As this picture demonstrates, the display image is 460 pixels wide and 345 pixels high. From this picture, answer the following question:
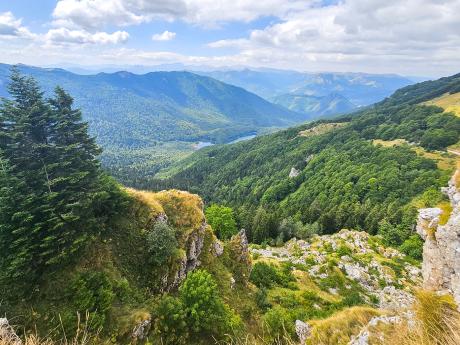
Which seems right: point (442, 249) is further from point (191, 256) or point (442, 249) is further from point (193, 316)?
point (191, 256)

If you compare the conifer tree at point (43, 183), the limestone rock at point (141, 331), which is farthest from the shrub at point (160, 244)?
the limestone rock at point (141, 331)

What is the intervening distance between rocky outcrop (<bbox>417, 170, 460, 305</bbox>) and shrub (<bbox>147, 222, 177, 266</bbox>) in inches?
793

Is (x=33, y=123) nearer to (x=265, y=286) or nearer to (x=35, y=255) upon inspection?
(x=35, y=255)

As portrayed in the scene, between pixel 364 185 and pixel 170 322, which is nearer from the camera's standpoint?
pixel 170 322

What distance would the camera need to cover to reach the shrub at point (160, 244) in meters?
28.0

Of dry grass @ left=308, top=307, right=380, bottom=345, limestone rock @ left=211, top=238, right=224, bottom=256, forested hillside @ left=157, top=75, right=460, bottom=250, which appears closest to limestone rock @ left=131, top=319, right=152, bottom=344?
dry grass @ left=308, top=307, right=380, bottom=345

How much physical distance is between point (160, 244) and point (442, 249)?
21.7 m

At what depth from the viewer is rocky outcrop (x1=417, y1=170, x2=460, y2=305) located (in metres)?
14.8

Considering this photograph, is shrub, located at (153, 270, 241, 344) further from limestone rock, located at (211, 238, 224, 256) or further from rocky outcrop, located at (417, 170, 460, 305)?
rocky outcrop, located at (417, 170, 460, 305)

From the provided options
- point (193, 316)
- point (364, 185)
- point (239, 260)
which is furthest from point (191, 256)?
point (364, 185)

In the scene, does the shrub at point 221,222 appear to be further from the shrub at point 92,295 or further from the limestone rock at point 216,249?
the shrub at point 92,295

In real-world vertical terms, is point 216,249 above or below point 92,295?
below

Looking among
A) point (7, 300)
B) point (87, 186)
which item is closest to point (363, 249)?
point (87, 186)

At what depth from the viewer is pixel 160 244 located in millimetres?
28234
